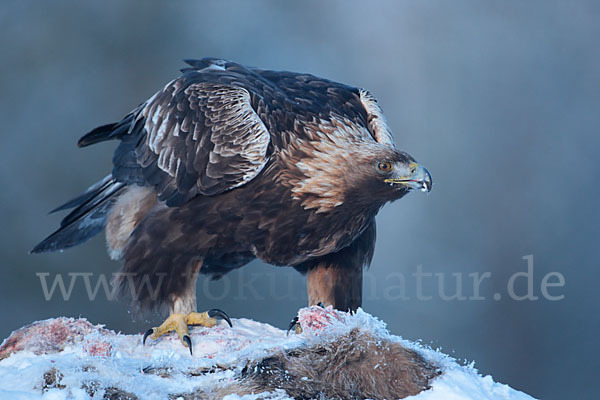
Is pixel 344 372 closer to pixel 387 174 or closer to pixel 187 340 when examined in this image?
pixel 187 340

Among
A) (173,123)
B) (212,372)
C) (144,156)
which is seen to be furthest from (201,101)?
(212,372)

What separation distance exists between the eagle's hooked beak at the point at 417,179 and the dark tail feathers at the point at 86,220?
1512 millimetres

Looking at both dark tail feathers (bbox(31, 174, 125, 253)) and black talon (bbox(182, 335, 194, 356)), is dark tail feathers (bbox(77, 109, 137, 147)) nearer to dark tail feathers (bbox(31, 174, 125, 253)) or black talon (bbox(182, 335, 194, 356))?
dark tail feathers (bbox(31, 174, 125, 253))

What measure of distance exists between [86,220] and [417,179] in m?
1.79

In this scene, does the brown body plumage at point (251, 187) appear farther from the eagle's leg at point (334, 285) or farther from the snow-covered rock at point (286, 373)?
the snow-covered rock at point (286, 373)

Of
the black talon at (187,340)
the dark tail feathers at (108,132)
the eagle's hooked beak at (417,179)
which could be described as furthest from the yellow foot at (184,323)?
the dark tail feathers at (108,132)

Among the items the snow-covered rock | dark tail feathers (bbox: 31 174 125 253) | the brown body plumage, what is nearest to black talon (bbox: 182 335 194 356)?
the brown body plumage

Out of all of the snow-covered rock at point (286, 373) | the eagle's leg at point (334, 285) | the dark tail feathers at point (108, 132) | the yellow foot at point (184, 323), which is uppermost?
the dark tail feathers at point (108, 132)

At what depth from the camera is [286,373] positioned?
2105 mm

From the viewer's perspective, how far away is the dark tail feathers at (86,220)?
12.1 ft

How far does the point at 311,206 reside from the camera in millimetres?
3121

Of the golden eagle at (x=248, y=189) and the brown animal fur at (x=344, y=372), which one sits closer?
the brown animal fur at (x=344, y=372)

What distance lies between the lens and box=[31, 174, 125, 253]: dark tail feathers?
3.70m

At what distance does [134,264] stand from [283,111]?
97 cm
